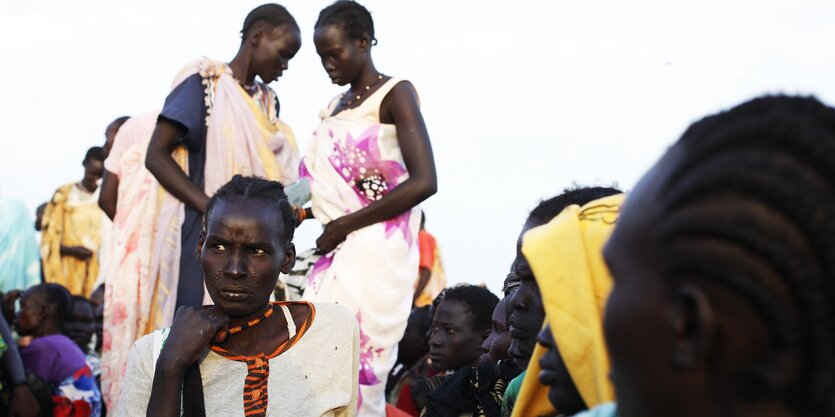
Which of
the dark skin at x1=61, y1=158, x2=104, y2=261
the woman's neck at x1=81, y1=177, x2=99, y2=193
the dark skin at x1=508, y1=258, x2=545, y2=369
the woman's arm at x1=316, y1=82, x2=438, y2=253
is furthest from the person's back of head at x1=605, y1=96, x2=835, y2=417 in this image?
the woman's neck at x1=81, y1=177, x2=99, y2=193

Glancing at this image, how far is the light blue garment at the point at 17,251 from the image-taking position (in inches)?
393

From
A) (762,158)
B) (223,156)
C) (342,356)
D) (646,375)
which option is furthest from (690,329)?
(223,156)

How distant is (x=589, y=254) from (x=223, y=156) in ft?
11.6

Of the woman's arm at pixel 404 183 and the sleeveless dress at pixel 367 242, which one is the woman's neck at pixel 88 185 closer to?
the sleeveless dress at pixel 367 242

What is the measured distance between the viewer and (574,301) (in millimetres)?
1874

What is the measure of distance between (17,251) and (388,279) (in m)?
6.46

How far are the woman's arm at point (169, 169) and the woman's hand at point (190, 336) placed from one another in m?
1.92

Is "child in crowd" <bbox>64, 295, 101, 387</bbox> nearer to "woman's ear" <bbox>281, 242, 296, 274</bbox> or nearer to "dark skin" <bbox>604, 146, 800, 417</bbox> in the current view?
"woman's ear" <bbox>281, 242, 296, 274</bbox>

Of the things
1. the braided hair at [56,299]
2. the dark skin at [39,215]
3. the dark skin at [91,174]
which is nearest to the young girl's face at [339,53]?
the braided hair at [56,299]

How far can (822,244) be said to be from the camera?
1.02m

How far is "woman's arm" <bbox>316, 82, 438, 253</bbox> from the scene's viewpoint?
4664mm

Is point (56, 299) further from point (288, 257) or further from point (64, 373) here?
point (288, 257)

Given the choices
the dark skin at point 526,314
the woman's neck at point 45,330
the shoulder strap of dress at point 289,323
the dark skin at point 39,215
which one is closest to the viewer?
the dark skin at point 526,314

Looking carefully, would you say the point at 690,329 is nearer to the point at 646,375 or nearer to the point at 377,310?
the point at 646,375
